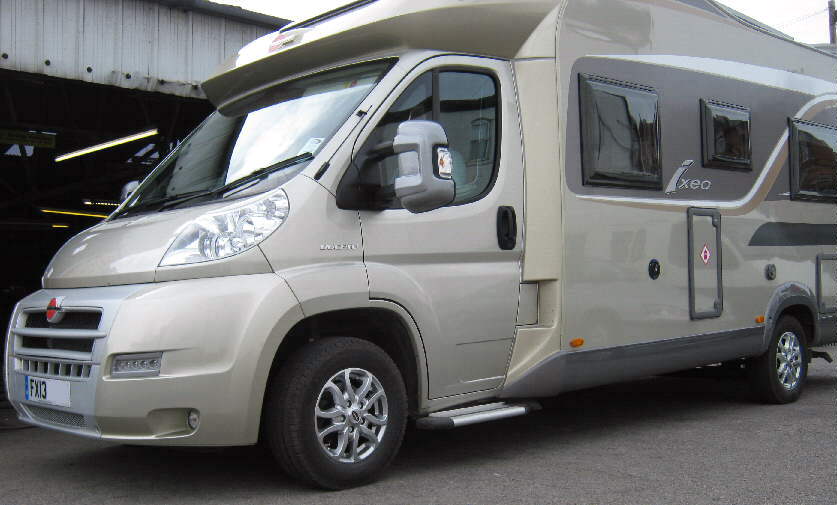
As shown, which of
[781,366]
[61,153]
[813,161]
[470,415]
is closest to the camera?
[470,415]

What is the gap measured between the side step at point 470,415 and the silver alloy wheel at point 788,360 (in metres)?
3.18

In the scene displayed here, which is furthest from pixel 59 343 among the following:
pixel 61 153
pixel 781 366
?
pixel 61 153

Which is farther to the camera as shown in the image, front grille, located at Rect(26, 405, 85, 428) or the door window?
the door window

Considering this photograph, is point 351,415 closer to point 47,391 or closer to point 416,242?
point 416,242

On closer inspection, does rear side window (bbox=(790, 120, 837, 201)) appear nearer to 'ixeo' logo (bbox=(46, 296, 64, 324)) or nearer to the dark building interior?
'ixeo' logo (bbox=(46, 296, 64, 324))

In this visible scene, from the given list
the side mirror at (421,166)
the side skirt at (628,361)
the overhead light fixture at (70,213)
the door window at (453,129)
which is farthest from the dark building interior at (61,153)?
the side skirt at (628,361)

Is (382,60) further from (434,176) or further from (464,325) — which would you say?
(464,325)

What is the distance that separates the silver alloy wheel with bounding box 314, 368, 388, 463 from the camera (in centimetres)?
439

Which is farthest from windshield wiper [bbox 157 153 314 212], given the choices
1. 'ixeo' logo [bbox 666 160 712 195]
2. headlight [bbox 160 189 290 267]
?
'ixeo' logo [bbox 666 160 712 195]

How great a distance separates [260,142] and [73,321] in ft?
4.67

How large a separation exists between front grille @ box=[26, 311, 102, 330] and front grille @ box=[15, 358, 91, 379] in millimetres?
179

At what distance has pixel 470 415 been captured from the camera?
4.93 meters

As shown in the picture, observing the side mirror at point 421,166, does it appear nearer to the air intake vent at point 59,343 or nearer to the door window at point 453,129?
the door window at point 453,129

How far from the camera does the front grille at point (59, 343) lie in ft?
13.7
